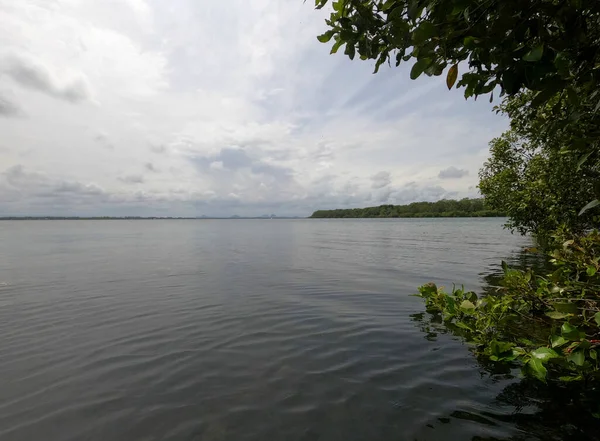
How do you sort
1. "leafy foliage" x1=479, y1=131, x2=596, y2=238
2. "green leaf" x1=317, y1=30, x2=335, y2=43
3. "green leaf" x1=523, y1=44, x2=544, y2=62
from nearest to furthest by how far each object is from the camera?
"green leaf" x1=523, y1=44, x2=544, y2=62 < "green leaf" x1=317, y1=30, x2=335, y2=43 < "leafy foliage" x1=479, y1=131, x2=596, y2=238

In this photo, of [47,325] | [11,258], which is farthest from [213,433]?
[11,258]

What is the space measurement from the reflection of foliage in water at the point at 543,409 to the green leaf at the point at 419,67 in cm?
560

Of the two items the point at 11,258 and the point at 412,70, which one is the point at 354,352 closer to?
the point at 412,70

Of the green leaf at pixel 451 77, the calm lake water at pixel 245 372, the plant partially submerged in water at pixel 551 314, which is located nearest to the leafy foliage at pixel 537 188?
the plant partially submerged in water at pixel 551 314

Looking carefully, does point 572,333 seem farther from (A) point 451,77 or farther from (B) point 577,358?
(A) point 451,77

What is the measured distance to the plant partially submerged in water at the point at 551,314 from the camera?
194 inches

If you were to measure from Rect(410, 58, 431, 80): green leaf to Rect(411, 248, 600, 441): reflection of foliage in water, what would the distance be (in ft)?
18.4

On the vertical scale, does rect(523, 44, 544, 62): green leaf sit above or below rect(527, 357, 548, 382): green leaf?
above

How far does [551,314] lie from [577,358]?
66 cm

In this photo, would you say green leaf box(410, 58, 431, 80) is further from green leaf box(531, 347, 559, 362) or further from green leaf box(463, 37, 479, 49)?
green leaf box(531, 347, 559, 362)

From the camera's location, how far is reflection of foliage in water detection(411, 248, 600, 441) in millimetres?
5566

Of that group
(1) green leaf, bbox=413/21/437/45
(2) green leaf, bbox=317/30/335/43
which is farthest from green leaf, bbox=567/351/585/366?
(2) green leaf, bbox=317/30/335/43

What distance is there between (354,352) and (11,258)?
37.6 meters

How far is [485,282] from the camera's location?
19734 millimetres
